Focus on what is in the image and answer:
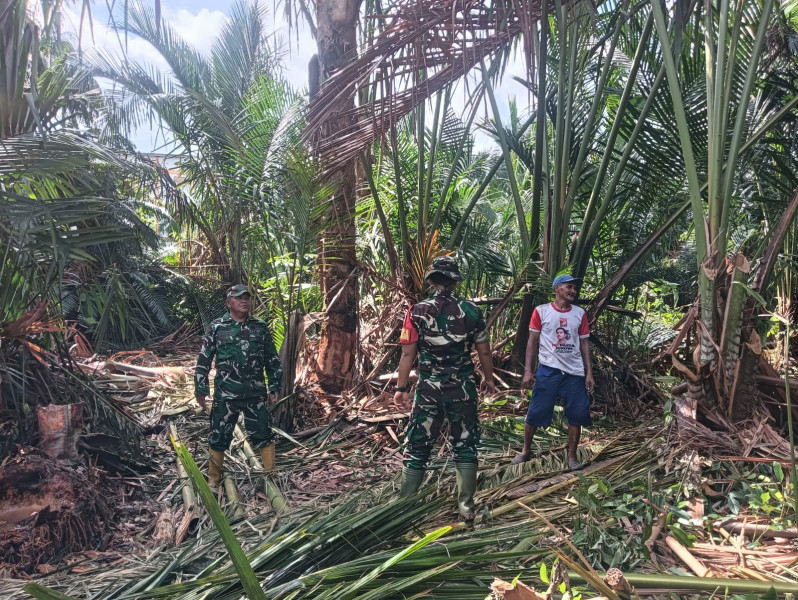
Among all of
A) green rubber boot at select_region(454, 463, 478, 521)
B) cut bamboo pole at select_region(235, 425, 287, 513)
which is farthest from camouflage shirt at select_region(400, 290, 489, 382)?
cut bamboo pole at select_region(235, 425, 287, 513)

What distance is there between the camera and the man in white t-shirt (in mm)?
4598

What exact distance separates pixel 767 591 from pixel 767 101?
16.3ft

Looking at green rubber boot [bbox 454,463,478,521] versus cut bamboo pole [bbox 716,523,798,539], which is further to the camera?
green rubber boot [bbox 454,463,478,521]

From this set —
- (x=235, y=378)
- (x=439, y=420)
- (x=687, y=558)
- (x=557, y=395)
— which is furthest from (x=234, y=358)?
(x=687, y=558)

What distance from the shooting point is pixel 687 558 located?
2877 mm

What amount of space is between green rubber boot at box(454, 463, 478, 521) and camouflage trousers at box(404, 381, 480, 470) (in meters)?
0.09

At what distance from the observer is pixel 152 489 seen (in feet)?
15.7

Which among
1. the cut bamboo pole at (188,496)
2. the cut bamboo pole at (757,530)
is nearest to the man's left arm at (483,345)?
the cut bamboo pole at (757,530)

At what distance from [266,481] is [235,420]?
53cm

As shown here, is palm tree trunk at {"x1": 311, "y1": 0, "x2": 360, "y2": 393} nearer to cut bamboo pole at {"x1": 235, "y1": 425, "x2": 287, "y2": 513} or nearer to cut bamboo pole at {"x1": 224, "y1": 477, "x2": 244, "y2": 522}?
cut bamboo pole at {"x1": 235, "y1": 425, "x2": 287, "y2": 513}

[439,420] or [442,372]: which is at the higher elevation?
[442,372]

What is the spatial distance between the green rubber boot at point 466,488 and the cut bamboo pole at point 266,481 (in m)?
1.17

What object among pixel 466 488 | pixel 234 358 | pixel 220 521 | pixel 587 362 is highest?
pixel 220 521

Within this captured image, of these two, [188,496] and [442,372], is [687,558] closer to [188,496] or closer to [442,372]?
[442,372]
